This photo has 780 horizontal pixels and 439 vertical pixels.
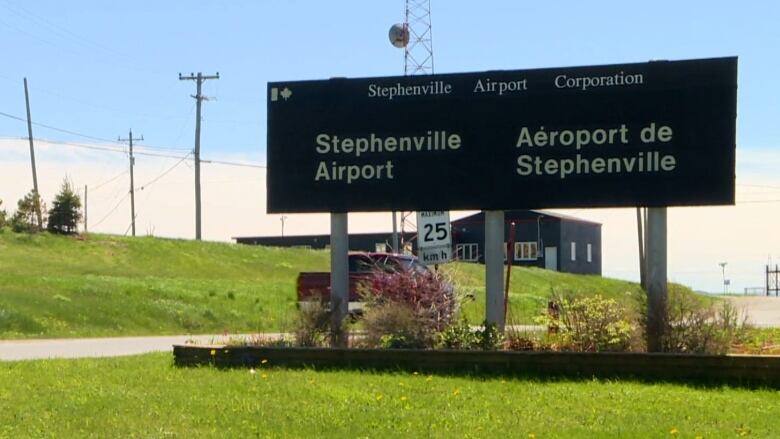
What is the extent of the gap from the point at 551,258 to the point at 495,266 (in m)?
61.9

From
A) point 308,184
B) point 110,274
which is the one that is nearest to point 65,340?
point 308,184

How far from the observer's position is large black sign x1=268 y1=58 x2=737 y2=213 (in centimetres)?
1308

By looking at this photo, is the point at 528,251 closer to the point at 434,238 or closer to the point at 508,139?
the point at 434,238

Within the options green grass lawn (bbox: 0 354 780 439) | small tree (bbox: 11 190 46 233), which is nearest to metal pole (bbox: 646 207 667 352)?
green grass lawn (bbox: 0 354 780 439)

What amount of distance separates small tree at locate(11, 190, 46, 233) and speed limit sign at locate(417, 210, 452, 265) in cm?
3602

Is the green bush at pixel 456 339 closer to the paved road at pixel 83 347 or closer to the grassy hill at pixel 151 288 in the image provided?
the grassy hill at pixel 151 288

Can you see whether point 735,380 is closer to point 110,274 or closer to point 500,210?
point 500,210

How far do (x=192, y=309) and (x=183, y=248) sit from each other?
24183mm

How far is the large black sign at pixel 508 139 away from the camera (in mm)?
13078

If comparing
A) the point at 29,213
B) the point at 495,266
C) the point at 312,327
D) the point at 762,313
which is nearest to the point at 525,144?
the point at 495,266

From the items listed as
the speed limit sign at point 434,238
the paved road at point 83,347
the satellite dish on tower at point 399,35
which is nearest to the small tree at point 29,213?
the satellite dish on tower at point 399,35

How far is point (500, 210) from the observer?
13.9 meters

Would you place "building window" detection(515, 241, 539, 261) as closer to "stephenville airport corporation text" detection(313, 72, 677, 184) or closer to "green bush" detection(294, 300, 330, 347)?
"stephenville airport corporation text" detection(313, 72, 677, 184)

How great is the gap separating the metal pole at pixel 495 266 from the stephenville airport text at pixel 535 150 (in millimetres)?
781
